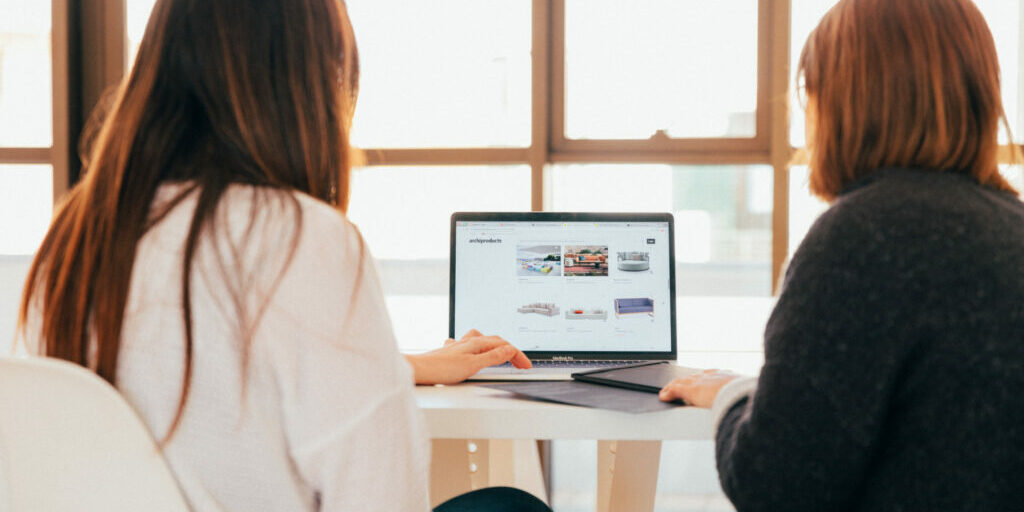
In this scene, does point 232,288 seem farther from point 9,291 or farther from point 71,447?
point 9,291

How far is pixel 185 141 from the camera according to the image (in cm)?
77

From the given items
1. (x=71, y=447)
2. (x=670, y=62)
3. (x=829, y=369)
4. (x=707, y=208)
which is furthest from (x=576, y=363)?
(x=670, y=62)

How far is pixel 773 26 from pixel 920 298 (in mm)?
1792

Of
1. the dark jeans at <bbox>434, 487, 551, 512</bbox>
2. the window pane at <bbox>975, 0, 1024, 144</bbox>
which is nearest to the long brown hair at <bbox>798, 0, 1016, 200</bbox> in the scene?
the dark jeans at <bbox>434, 487, 551, 512</bbox>

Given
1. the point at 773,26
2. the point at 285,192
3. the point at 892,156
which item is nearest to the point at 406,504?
the point at 285,192

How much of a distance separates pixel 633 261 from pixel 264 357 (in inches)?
37.1

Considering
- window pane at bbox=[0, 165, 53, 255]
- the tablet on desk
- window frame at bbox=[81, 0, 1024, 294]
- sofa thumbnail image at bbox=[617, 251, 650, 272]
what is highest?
window frame at bbox=[81, 0, 1024, 294]

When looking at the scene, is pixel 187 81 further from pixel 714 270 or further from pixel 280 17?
pixel 714 270

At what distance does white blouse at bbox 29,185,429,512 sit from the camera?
2.27 feet

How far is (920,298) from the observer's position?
2.34 feet

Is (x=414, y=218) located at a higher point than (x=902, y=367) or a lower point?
higher

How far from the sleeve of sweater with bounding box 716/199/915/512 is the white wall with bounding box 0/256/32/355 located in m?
2.31

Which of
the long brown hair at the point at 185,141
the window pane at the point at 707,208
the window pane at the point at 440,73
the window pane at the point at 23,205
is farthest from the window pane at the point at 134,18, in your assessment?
the long brown hair at the point at 185,141

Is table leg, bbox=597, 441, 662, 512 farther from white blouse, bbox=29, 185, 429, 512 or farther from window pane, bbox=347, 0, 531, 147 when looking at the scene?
window pane, bbox=347, 0, 531, 147
